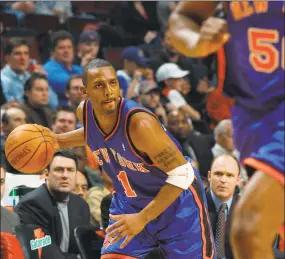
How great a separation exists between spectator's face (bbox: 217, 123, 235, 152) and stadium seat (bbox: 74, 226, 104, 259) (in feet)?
8.59

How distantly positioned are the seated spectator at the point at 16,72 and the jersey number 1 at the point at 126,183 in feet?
12.7

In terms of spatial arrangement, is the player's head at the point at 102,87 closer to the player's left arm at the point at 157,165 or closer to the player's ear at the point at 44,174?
the player's left arm at the point at 157,165

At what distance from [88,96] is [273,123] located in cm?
170

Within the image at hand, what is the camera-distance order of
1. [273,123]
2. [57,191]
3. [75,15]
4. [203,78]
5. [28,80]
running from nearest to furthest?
1. [273,123]
2. [57,191]
3. [28,80]
4. [203,78]
5. [75,15]

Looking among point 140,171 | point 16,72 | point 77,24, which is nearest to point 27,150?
point 140,171

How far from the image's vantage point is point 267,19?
3.14 metres

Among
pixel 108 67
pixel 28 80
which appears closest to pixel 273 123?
pixel 108 67

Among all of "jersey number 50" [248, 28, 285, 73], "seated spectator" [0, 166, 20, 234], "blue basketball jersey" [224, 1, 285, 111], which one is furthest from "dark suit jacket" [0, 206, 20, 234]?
"jersey number 50" [248, 28, 285, 73]

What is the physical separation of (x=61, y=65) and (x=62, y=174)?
3.36m

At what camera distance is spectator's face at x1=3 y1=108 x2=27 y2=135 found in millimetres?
7043

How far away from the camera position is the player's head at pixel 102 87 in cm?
441

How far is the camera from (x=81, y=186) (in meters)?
6.83

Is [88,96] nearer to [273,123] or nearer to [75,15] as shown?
[273,123]

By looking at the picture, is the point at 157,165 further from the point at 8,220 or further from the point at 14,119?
the point at 14,119
